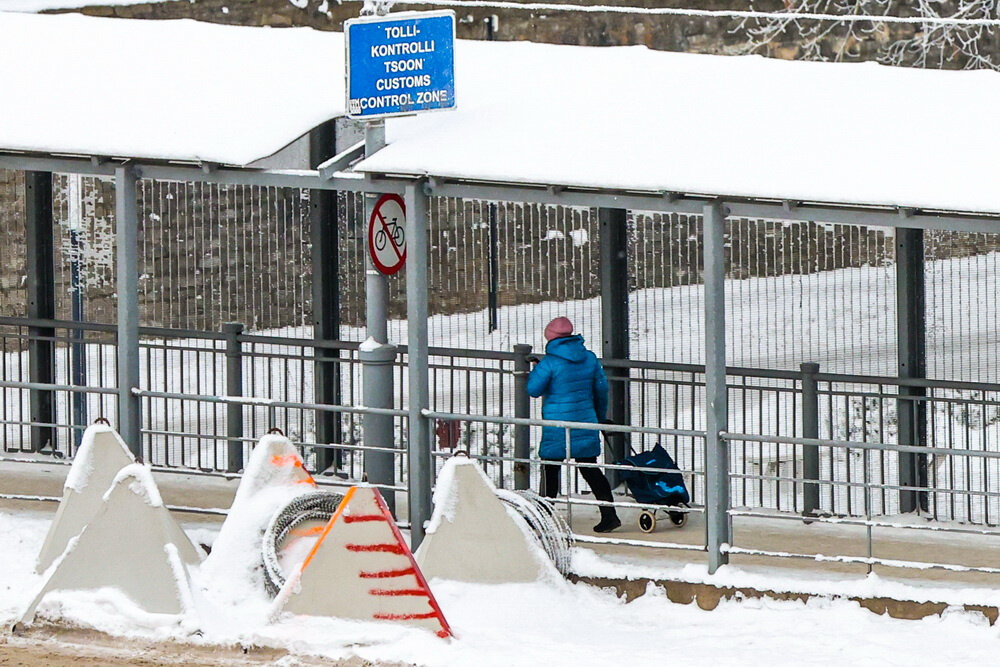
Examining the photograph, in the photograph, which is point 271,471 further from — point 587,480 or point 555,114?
point 555,114

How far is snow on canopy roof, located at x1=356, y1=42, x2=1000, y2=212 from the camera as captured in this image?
10.8 meters

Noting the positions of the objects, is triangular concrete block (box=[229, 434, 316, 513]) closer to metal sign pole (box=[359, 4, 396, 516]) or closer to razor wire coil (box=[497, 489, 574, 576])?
metal sign pole (box=[359, 4, 396, 516])

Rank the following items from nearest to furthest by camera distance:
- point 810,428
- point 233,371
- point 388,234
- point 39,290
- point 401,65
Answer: point 401,65, point 388,234, point 810,428, point 233,371, point 39,290

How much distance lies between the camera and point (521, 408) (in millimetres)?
13773

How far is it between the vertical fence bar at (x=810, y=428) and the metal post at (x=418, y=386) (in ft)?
8.05

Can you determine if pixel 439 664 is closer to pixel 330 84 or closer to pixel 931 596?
pixel 931 596

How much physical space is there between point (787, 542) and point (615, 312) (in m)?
2.19

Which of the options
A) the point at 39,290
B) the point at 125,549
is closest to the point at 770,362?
the point at 39,290

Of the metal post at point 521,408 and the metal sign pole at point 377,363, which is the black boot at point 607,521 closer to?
the metal post at point 521,408

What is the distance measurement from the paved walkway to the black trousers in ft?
0.77

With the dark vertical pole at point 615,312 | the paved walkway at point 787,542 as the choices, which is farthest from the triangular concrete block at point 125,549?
the dark vertical pole at point 615,312

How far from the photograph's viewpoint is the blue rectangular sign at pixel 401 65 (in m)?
11.9

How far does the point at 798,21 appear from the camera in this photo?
22.0 m

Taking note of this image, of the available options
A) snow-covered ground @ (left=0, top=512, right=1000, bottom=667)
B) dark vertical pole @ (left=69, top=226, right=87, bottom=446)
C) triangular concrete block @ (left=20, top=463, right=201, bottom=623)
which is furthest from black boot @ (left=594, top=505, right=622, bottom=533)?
dark vertical pole @ (left=69, top=226, right=87, bottom=446)
